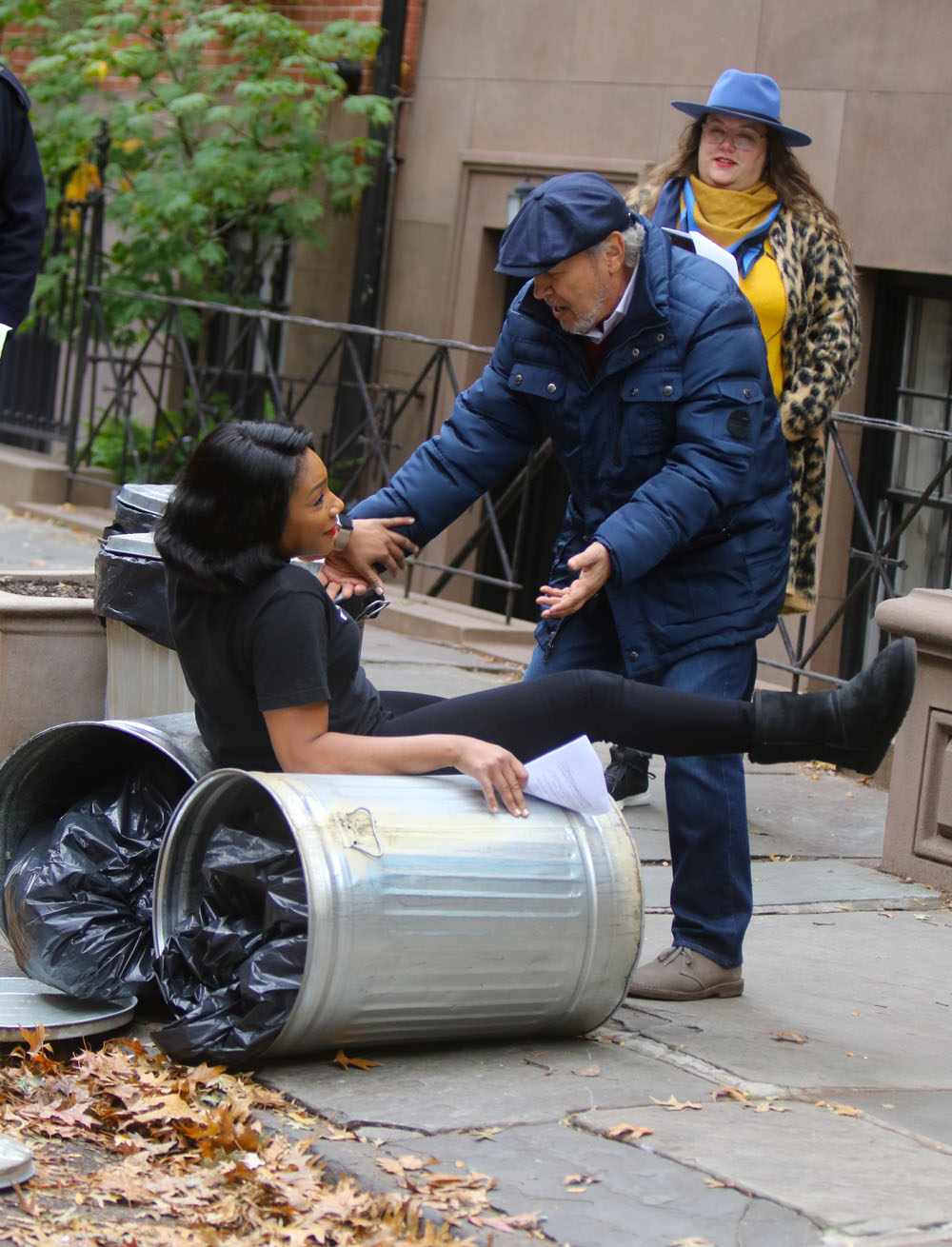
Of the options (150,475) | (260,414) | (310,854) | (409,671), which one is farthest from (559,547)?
(260,414)

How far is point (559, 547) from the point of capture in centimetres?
437

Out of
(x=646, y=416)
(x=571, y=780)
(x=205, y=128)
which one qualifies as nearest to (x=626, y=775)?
(x=646, y=416)

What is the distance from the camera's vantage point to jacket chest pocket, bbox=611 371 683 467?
4.01 m

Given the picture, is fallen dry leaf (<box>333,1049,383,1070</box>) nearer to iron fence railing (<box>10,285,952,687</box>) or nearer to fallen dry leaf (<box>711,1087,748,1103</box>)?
fallen dry leaf (<box>711,1087,748,1103</box>)

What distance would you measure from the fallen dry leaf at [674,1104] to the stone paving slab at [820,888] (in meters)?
1.46

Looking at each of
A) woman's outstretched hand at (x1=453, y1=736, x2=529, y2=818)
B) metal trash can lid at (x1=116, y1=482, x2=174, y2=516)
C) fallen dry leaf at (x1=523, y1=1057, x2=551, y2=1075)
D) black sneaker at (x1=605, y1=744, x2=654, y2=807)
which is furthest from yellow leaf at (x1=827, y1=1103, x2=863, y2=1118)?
metal trash can lid at (x1=116, y1=482, x2=174, y2=516)

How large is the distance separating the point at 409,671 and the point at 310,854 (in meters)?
4.47

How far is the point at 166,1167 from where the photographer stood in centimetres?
315

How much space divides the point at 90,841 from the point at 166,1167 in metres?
1.08

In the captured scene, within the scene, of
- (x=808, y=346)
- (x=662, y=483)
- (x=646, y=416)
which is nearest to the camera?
(x=662, y=483)

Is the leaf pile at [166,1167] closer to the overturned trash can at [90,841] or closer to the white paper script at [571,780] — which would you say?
the overturned trash can at [90,841]

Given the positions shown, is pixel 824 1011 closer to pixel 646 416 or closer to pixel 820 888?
pixel 820 888

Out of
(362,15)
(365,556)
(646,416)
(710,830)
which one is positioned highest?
(362,15)

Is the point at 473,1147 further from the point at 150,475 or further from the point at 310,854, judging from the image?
the point at 150,475
